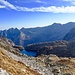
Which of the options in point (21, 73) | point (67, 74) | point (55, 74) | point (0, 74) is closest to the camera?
point (0, 74)

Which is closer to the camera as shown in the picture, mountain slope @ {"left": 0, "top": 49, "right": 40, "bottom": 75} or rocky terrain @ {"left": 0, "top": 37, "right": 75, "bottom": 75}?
mountain slope @ {"left": 0, "top": 49, "right": 40, "bottom": 75}

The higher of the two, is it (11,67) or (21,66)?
(11,67)

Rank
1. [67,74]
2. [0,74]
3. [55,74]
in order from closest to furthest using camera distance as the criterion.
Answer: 1. [0,74]
2. [55,74]
3. [67,74]

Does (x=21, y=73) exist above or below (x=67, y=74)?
above

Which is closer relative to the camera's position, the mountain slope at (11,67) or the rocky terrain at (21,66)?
the mountain slope at (11,67)

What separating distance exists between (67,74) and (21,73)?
1235 inches

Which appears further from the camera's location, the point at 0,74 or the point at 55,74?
the point at 55,74

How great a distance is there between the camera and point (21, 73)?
1353 inches

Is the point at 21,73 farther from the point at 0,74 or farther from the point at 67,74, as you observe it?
the point at 67,74

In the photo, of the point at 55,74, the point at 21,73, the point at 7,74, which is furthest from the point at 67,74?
the point at 7,74

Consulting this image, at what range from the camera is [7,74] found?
90.3 ft

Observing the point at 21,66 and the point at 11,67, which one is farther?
the point at 21,66

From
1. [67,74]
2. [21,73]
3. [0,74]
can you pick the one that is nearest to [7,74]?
[0,74]

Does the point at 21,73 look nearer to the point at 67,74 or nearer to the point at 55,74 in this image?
the point at 55,74
